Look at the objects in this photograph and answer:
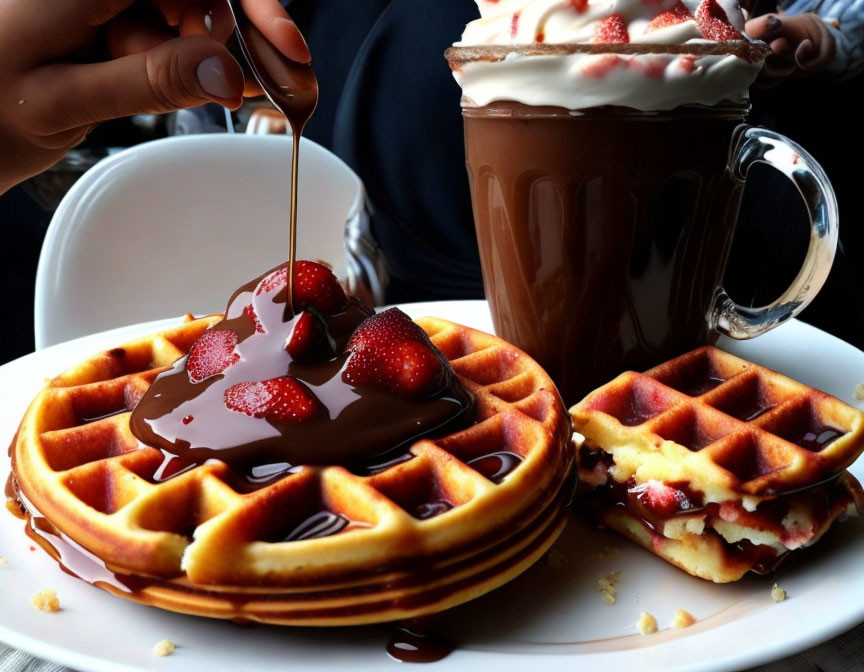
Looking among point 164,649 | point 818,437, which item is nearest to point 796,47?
point 818,437

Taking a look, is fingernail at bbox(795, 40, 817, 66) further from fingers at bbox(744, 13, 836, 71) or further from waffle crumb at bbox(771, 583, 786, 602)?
waffle crumb at bbox(771, 583, 786, 602)

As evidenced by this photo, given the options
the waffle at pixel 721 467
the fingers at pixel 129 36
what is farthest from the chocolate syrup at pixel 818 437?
the fingers at pixel 129 36

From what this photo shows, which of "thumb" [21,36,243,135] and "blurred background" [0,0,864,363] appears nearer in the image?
"thumb" [21,36,243,135]

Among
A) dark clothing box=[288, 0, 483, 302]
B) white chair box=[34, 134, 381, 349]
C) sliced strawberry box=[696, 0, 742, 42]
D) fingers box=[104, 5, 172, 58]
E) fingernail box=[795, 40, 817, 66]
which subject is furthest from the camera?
dark clothing box=[288, 0, 483, 302]

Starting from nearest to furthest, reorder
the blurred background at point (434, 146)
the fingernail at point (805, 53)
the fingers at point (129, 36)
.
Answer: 1. the fingers at point (129, 36)
2. the fingernail at point (805, 53)
3. the blurred background at point (434, 146)

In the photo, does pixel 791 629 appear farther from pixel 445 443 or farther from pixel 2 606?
pixel 2 606

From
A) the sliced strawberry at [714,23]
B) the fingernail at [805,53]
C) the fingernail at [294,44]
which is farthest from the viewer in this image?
the fingernail at [805,53]

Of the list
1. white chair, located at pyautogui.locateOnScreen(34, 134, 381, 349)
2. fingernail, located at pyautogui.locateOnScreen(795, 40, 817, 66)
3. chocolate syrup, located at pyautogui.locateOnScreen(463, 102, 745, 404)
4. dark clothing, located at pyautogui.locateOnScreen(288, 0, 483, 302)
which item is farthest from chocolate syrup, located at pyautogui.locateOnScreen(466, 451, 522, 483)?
dark clothing, located at pyautogui.locateOnScreen(288, 0, 483, 302)

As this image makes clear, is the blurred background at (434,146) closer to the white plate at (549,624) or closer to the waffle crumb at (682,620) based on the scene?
the white plate at (549,624)
